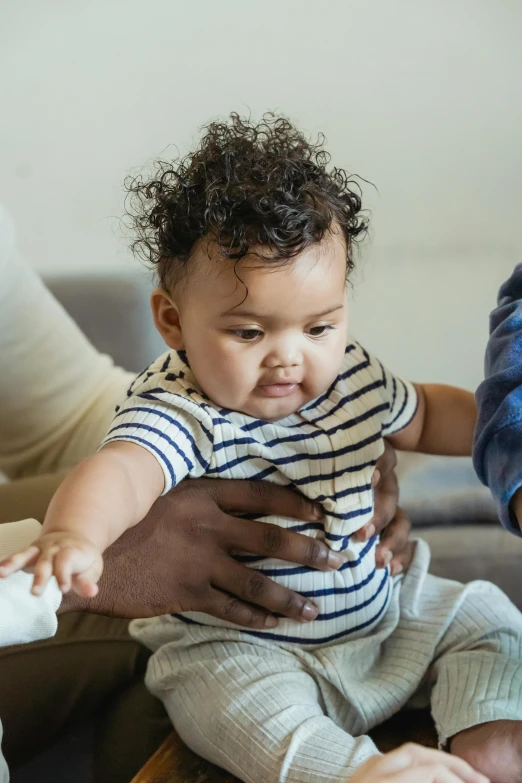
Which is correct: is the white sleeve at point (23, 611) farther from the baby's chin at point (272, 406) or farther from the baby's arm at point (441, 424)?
the baby's arm at point (441, 424)

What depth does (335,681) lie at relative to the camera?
2.56 ft

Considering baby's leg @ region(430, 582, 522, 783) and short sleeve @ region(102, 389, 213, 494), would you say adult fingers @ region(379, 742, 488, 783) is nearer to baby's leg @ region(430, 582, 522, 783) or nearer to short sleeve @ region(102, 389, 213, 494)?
baby's leg @ region(430, 582, 522, 783)

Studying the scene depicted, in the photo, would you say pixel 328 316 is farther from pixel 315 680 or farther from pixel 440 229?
pixel 440 229

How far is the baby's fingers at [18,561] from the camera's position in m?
0.50

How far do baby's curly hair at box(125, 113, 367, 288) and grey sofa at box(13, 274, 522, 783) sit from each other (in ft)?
2.07

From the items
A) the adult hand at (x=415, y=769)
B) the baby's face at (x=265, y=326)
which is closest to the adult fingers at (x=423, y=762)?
the adult hand at (x=415, y=769)

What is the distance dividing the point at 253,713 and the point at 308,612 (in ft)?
0.37

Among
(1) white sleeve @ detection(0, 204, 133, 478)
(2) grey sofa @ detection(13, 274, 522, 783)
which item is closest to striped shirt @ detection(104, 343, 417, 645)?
(2) grey sofa @ detection(13, 274, 522, 783)

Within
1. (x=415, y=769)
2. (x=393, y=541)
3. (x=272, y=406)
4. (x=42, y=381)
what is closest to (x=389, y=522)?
(x=393, y=541)

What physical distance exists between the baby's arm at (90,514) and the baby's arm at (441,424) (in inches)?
12.9

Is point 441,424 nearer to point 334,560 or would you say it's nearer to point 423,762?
point 334,560

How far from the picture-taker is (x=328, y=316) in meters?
0.73

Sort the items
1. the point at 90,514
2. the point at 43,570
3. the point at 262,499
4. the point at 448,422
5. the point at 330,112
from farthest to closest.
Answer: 1. the point at 330,112
2. the point at 448,422
3. the point at 262,499
4. the point at 90,514
5. the point at 43,570

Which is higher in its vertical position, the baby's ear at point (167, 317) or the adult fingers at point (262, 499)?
the baby's ear at point (167, 317)
